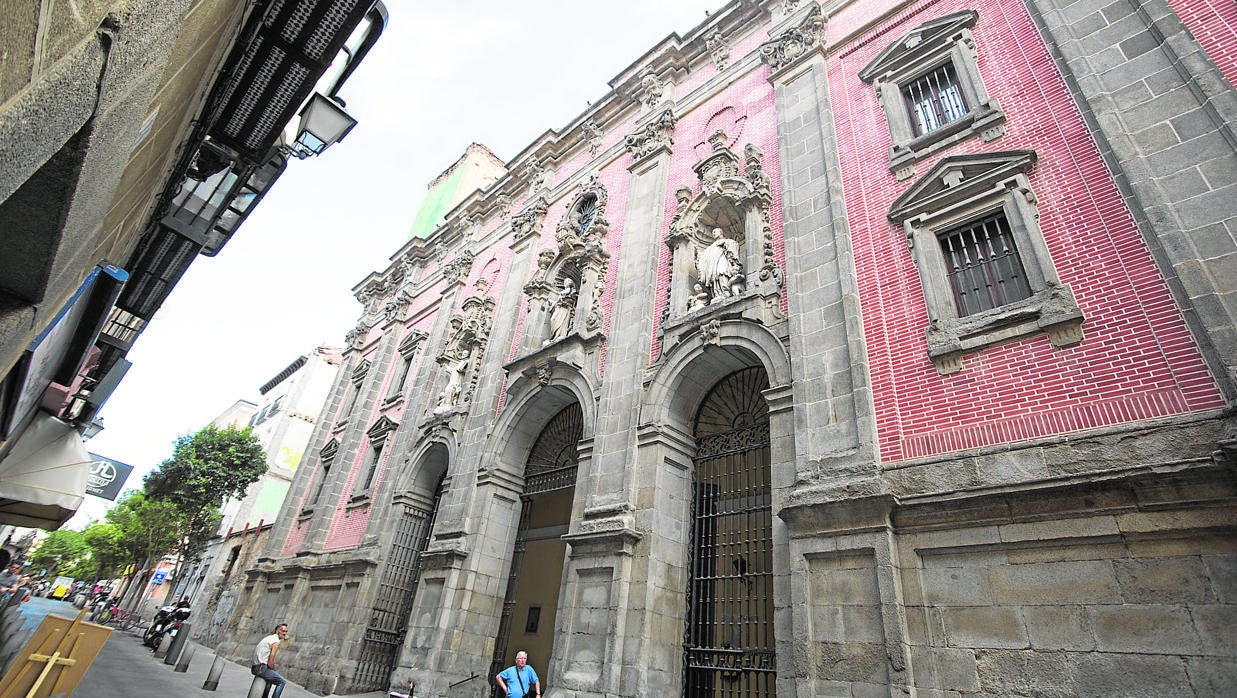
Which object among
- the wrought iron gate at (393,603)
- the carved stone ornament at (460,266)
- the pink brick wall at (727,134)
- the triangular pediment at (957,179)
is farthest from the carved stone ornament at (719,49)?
the wrought iron gate at (393,603)

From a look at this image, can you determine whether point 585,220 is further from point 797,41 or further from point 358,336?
point 358,336

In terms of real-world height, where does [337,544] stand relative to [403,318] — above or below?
below

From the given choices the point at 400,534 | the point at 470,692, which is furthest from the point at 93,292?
the point at 400,534

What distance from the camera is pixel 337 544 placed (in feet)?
53.8

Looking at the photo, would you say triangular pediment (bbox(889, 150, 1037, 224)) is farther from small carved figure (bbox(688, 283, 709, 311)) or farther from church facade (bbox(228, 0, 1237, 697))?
small carved figure (bbox(688, 283, 709, 311))

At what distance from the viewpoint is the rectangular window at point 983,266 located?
6770 mm

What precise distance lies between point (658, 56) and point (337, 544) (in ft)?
53.3

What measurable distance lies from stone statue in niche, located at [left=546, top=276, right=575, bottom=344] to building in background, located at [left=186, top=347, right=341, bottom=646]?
49.1ft

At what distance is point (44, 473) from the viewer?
6.55 m

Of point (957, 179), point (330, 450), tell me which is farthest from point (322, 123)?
point (330, 450)

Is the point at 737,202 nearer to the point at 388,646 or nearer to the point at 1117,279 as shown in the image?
the point at 1117,279

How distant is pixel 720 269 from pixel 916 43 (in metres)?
4.79

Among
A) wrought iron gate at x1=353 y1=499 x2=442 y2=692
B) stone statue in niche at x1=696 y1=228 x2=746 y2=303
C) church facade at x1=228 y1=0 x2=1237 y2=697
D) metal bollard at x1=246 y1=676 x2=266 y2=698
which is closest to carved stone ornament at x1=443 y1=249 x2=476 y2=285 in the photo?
church facade at x1=228 y1=0 x2=1237 y2=697

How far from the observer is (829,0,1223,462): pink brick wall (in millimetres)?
5441
